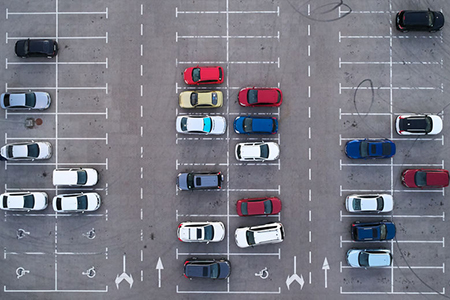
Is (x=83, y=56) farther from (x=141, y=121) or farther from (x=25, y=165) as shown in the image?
(x=25, y=165)

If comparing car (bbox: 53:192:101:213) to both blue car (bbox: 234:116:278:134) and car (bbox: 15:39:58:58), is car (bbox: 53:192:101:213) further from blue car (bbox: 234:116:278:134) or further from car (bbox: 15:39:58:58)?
blue car (bbox: 234:116:278:134)

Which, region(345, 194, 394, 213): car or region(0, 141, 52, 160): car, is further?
region(0, 141, 52, 160): car

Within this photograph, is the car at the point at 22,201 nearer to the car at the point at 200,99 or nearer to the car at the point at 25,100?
the car at the point at 25,100


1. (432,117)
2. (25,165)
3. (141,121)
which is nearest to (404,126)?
(432,117)

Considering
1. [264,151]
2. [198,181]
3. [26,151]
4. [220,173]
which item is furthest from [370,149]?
[26,151]

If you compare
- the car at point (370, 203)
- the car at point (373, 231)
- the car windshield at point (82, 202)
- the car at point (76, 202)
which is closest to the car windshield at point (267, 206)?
the car at point (370, 203)

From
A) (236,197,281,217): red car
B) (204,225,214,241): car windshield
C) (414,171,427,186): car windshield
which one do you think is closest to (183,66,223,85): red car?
(236,197,281,217): red car

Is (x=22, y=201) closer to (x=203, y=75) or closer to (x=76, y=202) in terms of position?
(x=76, y=202)
